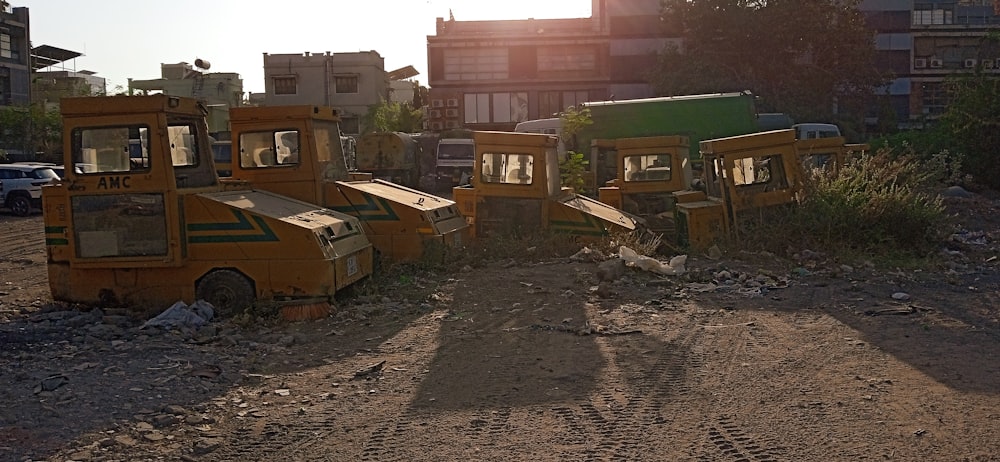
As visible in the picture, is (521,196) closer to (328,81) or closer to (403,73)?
(328,81)

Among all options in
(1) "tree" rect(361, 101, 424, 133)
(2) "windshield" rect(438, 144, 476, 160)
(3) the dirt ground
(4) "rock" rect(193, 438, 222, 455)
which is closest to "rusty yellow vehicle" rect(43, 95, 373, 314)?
(3) the dirt ground

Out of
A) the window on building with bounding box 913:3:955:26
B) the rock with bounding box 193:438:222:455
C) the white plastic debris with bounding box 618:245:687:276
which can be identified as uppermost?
the window on building with bounding box 913:3:955:26

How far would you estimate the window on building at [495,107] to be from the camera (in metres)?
52.4

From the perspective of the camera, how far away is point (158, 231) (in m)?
9.91

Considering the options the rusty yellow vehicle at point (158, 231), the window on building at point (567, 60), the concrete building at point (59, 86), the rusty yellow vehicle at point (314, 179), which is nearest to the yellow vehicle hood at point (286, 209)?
the rusty yellow vehicle at point (158, 231)

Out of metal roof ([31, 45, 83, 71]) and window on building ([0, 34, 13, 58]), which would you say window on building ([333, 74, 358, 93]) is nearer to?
window on building ([0, 34, 13, 58])

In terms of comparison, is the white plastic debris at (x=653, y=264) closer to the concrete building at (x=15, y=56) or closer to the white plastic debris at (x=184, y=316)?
the white plastic debris at (x=184, y=316)

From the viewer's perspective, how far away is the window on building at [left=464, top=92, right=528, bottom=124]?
52.4 m

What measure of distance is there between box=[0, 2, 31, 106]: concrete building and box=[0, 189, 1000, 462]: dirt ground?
4319cm

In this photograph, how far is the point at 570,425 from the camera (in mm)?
5965

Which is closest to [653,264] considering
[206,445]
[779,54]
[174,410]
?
[174,410]

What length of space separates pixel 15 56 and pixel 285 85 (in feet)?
45.3

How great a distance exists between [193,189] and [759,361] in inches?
237

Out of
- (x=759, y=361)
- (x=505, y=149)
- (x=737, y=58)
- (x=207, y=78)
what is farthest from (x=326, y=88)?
(x=759, y=361)
